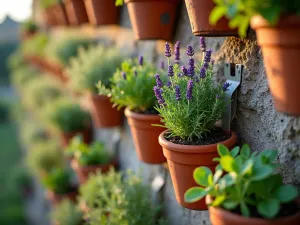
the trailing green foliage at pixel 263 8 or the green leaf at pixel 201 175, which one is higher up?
the trailing green foliage at pixel 263 8

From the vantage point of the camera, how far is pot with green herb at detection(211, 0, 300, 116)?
0.79 meters

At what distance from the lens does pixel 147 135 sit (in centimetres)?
161

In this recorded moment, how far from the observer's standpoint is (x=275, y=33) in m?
0.85

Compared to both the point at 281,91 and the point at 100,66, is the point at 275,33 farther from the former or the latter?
the point at 100,66

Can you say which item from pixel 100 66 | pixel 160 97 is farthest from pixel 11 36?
pixel 160 97

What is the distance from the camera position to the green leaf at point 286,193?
0.91 m

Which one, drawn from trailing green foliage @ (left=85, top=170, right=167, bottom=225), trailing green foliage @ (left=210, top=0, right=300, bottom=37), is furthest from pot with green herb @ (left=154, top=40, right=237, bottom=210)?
trailing green foliage @ (left=85, top=170, right=167, bottom=225)

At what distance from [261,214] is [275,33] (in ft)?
1.46

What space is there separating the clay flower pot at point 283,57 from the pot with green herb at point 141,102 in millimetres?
748

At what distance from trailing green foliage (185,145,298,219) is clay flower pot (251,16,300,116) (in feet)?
0.51

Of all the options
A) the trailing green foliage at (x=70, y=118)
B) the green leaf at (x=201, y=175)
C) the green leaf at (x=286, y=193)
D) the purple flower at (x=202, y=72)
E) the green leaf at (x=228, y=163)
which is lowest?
the trailing green foliage at (x=70, y=118)

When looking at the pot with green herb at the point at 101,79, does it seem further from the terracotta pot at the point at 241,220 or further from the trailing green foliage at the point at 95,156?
the terracotta pot at the point at 241,220

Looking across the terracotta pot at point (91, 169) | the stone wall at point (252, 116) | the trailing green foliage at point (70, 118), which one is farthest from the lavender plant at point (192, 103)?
the trailing green foliage at point (70, 118)

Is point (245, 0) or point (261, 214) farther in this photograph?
point (261, 214)
